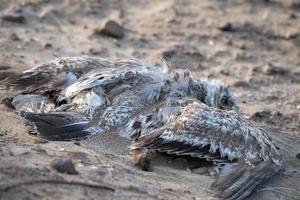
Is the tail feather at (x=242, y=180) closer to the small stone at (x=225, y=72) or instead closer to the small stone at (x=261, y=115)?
the small stone at (x=261, y=115)

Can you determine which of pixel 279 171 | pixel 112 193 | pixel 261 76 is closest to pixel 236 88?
pixel 261 76

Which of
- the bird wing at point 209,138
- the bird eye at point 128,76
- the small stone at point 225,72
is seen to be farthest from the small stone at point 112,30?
the bird wing at point 209,138

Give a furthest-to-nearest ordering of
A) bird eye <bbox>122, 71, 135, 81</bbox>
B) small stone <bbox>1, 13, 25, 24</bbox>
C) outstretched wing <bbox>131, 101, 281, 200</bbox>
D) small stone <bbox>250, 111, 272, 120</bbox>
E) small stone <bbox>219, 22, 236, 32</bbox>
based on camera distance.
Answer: small stone <bbox>219, 22, 236, 32</bbox>, small stone <bbox>1, 13, 25, 24</bbox>, small stone <bbox>250, 111, 272, 120</bbox>, bird eye <bbox>122, 71, 135, 81</bbox>, outstretched wing <bbox>131, 101, 281, 200</bbox>

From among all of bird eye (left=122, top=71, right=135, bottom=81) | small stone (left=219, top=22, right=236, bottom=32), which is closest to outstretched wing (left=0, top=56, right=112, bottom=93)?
bird eye (left=122, top=71, right=135, bottom=81)

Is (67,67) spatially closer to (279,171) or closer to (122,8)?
(279,171)

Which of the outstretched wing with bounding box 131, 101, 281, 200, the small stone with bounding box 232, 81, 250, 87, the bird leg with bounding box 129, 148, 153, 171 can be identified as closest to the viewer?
the bird leg with bounding box 129, 148, 153, 171

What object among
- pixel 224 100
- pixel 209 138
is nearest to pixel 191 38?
pixel 224 100

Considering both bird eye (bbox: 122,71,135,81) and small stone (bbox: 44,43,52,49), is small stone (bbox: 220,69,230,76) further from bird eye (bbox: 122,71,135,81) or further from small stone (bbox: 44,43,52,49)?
bird eye (bbox: 122,71,135,81)
